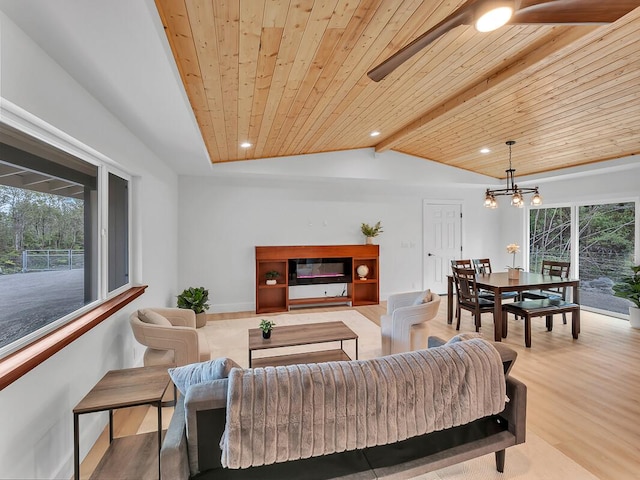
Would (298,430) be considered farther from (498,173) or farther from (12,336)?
(498,173)

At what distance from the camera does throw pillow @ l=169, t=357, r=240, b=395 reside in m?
1.50

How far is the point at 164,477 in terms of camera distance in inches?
49.3

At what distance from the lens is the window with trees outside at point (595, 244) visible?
509cm

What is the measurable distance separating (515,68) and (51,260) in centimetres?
370

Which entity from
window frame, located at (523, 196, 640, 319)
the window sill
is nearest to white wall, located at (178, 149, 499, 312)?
window frame, located at (523, 196, 640, 319)

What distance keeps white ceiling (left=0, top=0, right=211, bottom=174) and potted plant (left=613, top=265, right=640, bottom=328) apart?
6062 mm

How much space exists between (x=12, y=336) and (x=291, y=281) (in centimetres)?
436

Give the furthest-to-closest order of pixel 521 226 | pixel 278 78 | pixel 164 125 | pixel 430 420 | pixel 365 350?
pixel 521 226
pixel 365 350
pixel 164 125
pixel 278 78
pixel 430 420

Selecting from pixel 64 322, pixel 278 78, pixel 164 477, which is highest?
pixel 278 78

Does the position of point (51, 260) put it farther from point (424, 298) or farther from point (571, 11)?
point (424, 298)

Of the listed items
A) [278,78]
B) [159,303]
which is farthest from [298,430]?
[159,303]

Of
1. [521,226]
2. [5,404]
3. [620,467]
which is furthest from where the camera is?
[521,226]

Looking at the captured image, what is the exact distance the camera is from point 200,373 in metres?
1.54

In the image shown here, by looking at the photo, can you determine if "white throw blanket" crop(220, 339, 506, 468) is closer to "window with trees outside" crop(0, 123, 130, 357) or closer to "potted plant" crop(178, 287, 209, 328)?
"window with trees outside" crop(0, 123, 130, 357)
